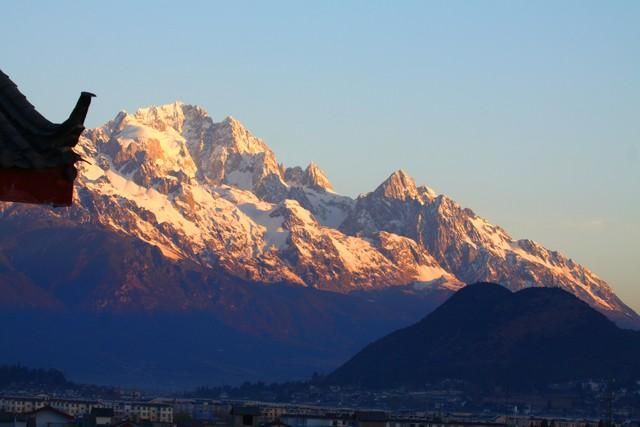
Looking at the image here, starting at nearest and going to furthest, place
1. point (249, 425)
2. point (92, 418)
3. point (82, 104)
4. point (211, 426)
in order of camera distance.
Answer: point (82, 104)
point (249, 425)
point (92, 418)
point (211, 426)

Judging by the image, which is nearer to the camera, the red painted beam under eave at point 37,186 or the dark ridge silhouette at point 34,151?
the dark ridge silhouette at point 34,151

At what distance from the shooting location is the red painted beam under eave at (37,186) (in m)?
9.69

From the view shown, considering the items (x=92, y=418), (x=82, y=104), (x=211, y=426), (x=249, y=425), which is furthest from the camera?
(x=211, y=426)

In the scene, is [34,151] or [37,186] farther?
[37,186]

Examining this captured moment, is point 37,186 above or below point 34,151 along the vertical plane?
below

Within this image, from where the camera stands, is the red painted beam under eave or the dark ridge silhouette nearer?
the dark ridge silhouette

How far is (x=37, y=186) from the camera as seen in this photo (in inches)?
388

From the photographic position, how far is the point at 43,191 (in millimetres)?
9875

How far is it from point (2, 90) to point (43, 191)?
544 millimetres

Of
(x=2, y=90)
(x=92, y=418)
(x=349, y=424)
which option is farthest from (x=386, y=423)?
(x=2, y=90)

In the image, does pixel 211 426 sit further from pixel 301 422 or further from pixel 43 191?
pixel 43 191

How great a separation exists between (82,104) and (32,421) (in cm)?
15884

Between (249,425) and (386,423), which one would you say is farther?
(386,423)

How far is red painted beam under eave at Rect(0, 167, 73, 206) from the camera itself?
969 cm
